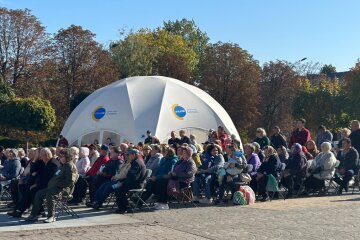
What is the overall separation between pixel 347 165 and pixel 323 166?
82 cm

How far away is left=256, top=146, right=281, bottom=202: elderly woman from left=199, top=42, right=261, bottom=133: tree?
37.7 meters

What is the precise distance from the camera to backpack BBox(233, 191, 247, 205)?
1367 centimetres

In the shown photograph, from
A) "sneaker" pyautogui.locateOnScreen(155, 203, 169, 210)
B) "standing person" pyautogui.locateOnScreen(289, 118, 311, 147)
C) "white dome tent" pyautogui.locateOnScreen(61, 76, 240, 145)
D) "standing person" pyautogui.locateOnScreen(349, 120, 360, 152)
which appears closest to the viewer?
"sneaker" pyautogui.locateOnScreen(155, 203, 169, 210)

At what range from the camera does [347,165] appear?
50.5ft

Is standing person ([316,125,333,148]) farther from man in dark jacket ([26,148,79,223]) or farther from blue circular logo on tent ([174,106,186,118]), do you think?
blue circular logo on tent ([174,106,186,118])

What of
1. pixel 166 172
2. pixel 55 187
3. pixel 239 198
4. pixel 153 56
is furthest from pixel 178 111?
pixel 153 56

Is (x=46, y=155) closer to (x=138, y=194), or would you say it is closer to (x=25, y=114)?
(x=138, y=194)

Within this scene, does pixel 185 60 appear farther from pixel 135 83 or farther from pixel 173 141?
pixel 173 141

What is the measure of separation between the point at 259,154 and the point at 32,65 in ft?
122

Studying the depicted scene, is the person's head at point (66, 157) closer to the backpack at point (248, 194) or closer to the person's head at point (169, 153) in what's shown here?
the person's head at point (169, 153)

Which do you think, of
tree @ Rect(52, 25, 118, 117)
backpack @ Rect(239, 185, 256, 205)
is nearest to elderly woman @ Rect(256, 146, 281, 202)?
backpack @ Rect(239, 185, 256, 205)

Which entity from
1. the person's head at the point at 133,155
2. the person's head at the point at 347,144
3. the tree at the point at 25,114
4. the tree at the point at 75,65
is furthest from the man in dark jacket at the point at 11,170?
the tree at the point at 75,65

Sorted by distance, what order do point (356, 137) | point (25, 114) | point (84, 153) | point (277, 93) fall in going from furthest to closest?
1. point (277, 93)
2. point (25, 114)
3. point (356, 137)
4. point (84, 153)

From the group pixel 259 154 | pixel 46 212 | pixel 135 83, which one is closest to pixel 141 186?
pixel 46 212
